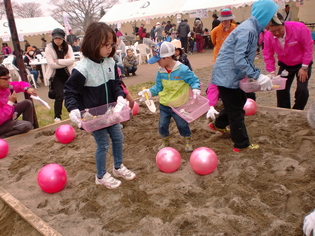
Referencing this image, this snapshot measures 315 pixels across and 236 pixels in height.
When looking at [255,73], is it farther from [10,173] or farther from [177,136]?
[10,173]

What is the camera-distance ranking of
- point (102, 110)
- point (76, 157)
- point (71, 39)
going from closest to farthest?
point (102, 110), point (76, 157), point (71, 39)

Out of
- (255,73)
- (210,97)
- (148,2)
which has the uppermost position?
(148,2)

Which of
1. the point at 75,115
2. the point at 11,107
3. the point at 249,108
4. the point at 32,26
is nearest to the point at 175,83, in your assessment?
the point at 75,115

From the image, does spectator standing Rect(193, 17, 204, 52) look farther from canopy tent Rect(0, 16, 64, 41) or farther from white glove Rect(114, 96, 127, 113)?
white glove Rect(114, 96, 127, 113)

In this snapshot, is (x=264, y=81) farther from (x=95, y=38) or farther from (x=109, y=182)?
(x=109, y=182)

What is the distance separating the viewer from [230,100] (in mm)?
3689

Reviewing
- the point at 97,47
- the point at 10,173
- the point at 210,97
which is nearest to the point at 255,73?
the point at 210,97

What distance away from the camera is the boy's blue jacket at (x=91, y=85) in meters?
2.89

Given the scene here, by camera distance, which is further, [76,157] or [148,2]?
[148,2]

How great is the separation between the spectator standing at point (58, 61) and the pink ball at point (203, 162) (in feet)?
11.6

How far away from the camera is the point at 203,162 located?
330cm

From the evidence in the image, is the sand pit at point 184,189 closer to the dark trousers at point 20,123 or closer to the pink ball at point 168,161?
the pink ball at point 168,161

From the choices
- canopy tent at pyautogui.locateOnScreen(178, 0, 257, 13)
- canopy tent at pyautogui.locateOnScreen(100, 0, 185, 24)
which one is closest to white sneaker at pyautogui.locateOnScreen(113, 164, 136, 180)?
canopy tent at pyautogui.locateOnScreen(178, 0, 257, 13)

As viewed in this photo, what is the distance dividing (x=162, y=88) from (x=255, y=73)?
1281mm
